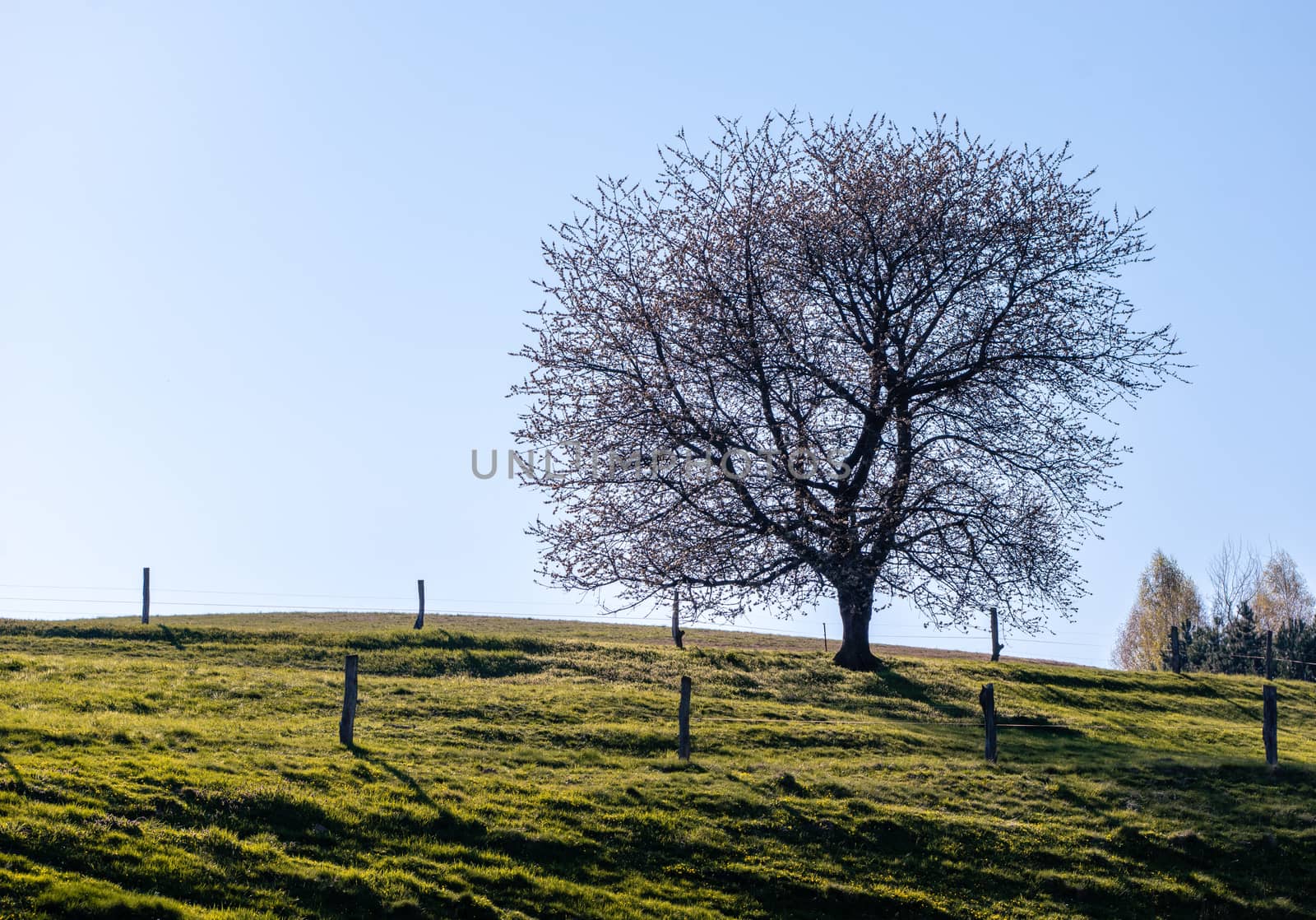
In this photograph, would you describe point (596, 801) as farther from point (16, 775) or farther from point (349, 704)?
point (16, 775)

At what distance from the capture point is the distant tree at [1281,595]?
77188 millimetres

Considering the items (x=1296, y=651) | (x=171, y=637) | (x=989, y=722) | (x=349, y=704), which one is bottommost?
(x=1296, y=651)

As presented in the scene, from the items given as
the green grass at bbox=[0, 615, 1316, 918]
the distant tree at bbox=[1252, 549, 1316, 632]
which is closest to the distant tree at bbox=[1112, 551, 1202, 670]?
the distant tree at bbox=[1252, 549, 1316, 632]

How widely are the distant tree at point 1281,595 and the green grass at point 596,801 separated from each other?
51966 mm

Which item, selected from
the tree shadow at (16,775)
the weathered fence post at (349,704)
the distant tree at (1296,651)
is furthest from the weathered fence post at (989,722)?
the distant tree at (1296,651)

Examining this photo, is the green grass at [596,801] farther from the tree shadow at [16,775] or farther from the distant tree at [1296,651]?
the distant tree at [1296,651]

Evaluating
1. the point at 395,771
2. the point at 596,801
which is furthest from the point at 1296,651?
the point at 395,771

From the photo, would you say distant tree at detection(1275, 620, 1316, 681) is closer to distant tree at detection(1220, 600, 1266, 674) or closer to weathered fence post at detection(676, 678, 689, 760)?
distant tree at detection(1220, 600, 1266, 674)

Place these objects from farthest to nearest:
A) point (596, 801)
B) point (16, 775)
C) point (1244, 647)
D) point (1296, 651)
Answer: point (1244, 647) → point (1296, 651) → point (596, 801) → point (16, 775)

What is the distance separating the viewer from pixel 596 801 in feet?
62.1

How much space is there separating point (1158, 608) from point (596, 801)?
6560 centimetres

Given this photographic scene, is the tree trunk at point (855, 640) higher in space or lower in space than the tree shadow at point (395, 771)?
higher

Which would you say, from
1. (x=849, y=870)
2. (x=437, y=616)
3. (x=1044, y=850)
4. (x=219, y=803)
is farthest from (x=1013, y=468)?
(x=437, y=616)

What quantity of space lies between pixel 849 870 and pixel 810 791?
3.03 metres
